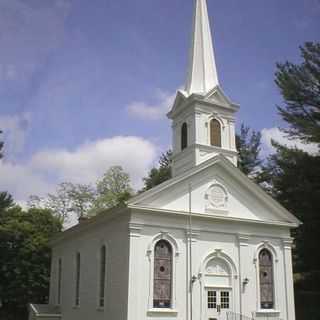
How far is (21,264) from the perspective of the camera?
39.0m

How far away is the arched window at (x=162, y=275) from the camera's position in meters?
22.3

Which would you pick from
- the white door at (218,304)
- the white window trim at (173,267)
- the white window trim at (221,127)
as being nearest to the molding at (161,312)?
the white window trim at (173,267)

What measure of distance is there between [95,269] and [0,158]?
1351 centimetres

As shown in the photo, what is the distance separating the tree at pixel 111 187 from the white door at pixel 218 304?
28407 mm

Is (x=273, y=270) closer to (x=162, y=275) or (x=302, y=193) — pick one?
(x=162, y=275)

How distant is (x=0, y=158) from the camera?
34500mm

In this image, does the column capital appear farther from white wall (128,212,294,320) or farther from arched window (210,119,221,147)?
arched window (210,119,221,147)

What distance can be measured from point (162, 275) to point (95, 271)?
471 centimetres

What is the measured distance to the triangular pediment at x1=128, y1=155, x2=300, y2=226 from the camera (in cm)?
2358

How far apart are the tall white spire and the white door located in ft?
40.1

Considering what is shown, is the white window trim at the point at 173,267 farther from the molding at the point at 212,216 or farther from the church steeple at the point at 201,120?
the church steeple at the point at 201,120

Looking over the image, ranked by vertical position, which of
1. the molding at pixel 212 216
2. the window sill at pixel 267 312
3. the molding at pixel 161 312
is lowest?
the window sill at pixel 267 312

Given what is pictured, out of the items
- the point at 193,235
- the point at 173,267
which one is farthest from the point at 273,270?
the point at 173,267

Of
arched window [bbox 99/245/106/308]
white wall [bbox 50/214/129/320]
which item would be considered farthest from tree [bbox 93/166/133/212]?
arched window [bbox 99/245/106/308]
